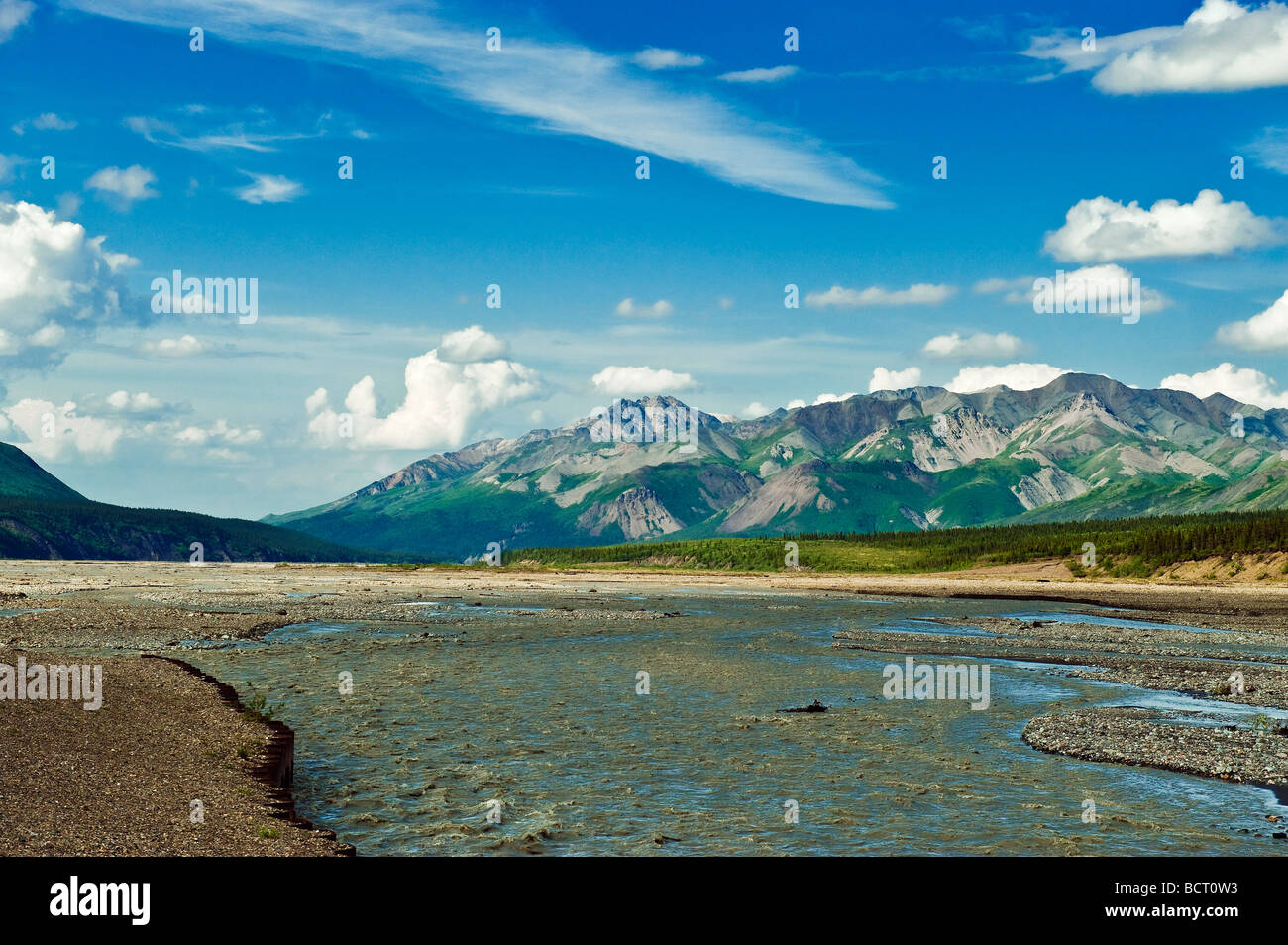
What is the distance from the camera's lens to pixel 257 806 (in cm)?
2391

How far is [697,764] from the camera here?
1293 inches

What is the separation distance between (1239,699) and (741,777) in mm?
31434

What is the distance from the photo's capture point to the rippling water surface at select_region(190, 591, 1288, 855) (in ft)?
80.9

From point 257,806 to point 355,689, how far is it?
74.8 feet

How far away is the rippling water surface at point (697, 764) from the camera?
24672mm
